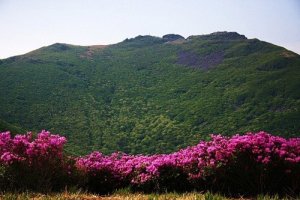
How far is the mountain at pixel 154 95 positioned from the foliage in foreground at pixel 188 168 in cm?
3079

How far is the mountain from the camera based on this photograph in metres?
59.6

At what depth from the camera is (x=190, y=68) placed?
323 ft

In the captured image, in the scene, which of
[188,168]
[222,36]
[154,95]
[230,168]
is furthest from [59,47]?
[230,168]

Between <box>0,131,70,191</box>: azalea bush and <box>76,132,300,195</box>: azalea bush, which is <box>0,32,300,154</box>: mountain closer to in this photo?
<box>0,131,70,191</box>: azalea bush

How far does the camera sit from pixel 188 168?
9.66m

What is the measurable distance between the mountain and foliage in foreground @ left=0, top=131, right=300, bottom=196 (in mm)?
30792

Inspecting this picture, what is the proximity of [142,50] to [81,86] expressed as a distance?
4498cm

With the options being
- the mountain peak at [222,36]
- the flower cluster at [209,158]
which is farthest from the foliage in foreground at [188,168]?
the mountain peak at [222,36]

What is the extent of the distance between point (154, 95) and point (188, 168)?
7314 centimetres

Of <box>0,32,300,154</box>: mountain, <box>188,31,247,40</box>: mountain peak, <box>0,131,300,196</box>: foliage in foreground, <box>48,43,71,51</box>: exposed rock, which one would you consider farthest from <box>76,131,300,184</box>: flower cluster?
<box>188,31,247,40</box>: mountain peak

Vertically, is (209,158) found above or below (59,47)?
below

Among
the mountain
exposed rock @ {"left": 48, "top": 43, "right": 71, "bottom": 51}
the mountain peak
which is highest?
the mountain peak

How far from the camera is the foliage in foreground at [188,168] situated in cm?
866

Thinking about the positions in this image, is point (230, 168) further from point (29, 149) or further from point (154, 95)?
point (154, 95)
